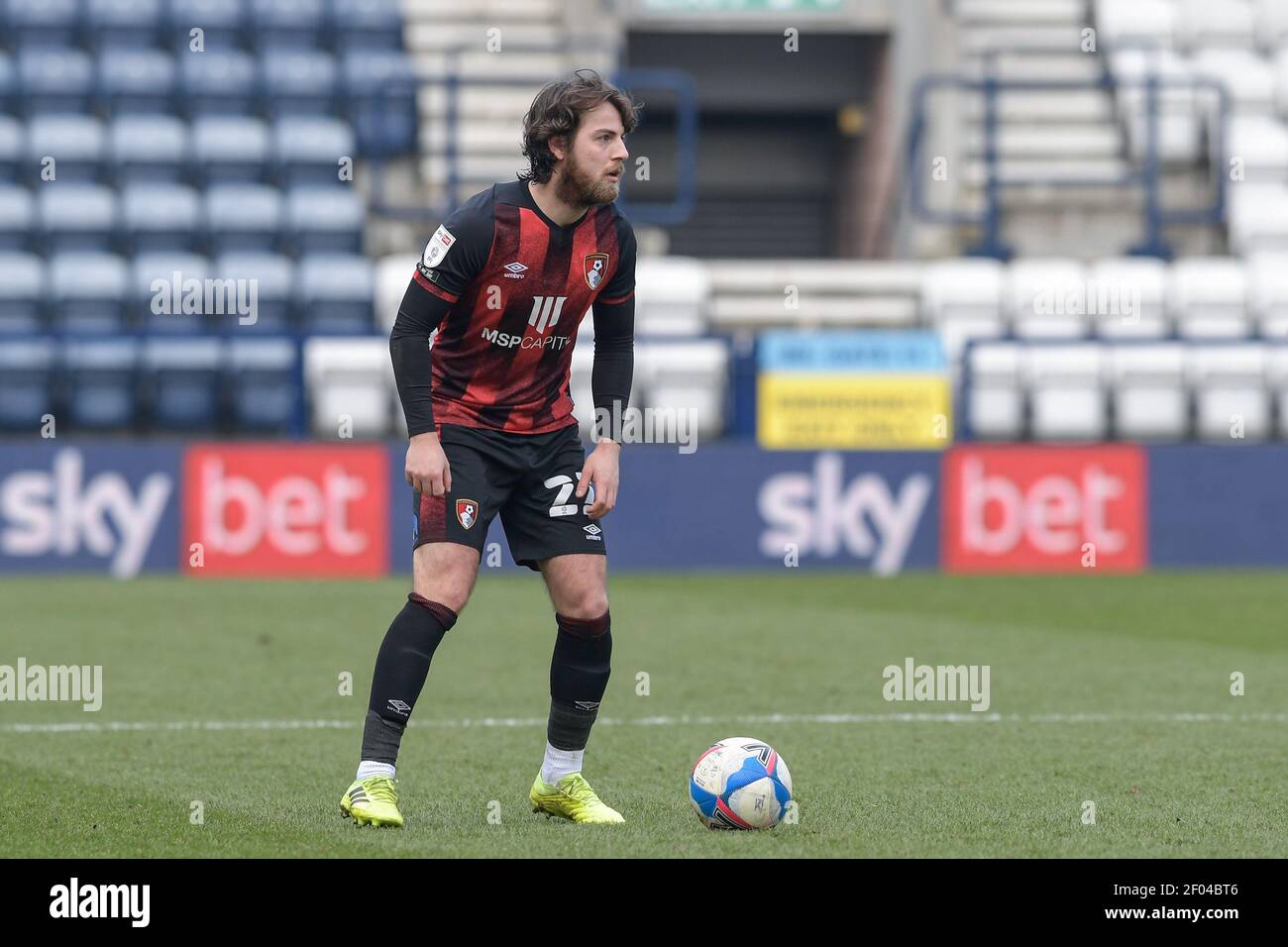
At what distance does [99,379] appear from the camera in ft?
48.0

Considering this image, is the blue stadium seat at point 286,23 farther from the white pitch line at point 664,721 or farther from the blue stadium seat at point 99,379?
the white pitch line at point 664,721

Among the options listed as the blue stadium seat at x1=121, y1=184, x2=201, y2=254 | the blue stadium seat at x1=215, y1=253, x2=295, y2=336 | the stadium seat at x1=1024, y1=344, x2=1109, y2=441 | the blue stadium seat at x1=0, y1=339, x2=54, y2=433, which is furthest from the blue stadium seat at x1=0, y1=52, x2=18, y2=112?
the stadium seat at x1=1024, y1=344, x2=1109, y2=441

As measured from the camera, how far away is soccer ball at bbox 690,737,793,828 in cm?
514

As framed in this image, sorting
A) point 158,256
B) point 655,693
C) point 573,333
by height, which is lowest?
point 655,693

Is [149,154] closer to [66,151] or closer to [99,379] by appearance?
[66,151]

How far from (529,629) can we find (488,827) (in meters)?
5.44

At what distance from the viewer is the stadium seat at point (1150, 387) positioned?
15711 mm

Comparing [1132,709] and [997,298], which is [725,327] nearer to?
[997,298]

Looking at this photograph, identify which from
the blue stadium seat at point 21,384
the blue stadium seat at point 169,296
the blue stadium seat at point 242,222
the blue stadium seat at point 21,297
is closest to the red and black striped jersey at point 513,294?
the blue stadium seat at point 21,384

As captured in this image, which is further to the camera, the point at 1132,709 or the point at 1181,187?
the point at 1181,187

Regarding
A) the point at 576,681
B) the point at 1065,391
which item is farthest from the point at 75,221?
the point at 576,681

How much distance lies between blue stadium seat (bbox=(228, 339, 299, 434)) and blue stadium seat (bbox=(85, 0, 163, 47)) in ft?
16.2

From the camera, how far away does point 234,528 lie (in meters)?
13.9
